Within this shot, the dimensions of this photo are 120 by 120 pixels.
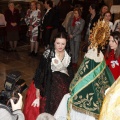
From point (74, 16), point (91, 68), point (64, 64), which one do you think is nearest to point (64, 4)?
point (74, 16)

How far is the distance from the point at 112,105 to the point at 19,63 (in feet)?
16.1

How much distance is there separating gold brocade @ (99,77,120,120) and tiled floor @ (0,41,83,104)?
3588 millimetres

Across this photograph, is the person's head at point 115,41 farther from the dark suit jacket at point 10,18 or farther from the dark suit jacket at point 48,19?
the dark suit jacket at point 10,18

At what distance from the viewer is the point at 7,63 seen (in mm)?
6496

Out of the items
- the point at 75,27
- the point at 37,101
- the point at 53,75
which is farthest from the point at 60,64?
the point at 75,27

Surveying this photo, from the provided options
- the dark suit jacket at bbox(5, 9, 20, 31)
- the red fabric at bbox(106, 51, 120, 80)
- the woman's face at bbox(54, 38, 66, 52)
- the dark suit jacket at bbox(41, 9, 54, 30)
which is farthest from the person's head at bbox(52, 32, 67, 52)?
the dark suit jacket at bbox(5, 9, 20, 31)

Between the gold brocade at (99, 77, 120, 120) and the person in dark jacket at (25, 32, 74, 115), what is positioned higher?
the gold brocade at (99, 77, 120, 120)

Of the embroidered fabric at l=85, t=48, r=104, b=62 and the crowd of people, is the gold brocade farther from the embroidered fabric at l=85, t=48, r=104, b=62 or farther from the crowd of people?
the embroidered fabric at l=85, t=48, r=104, b=62

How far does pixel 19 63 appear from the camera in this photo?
6.54 meters

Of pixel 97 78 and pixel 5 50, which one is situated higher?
pixel 97 78

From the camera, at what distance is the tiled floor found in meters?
5.78

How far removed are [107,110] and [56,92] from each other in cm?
140

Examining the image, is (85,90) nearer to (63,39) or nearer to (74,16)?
(63,39)

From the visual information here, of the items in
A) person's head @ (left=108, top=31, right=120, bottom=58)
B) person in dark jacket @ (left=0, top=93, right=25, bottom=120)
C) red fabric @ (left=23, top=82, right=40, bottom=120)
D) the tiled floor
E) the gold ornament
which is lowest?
the tiled floor
